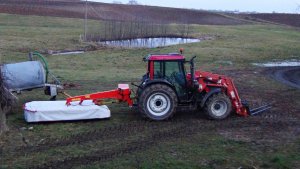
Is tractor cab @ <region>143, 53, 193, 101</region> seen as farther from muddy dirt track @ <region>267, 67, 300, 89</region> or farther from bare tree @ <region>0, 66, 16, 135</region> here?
muddy dirt track @ <region>267, 67, 300, 89</region>

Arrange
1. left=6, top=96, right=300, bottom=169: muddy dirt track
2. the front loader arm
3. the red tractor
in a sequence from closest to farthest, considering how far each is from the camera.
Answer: left=6, top=96, right=300, bottom=169: muddy dirt track, the red tractor, the front loader arm

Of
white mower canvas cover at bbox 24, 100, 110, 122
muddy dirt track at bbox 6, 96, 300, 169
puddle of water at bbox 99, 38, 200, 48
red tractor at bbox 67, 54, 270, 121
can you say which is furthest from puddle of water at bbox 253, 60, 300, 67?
white mower canvas cover at bbox 24, 100, 110, 122

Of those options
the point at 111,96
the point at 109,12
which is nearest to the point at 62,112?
the point at 111,96

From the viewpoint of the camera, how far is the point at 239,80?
2094 cm

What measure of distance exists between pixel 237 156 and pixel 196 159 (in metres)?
0.97

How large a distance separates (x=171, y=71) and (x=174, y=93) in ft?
2.39

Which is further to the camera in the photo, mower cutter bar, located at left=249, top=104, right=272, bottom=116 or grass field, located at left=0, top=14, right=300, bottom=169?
mower cutter bar, located at left=249, top=104, right=272, bottom=116

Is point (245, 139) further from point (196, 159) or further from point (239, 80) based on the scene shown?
point (239, 80)

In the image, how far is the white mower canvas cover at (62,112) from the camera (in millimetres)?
12172

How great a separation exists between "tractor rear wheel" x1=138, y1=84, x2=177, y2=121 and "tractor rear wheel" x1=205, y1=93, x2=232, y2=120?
1.03m

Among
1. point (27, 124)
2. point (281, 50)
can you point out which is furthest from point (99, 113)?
point (281, 50)

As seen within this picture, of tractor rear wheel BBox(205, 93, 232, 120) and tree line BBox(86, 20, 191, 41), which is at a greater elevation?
tree line BBox(86, 20, 191, 41)

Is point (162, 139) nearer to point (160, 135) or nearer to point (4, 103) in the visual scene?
point (160, 135)

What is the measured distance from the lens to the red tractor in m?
12.5
